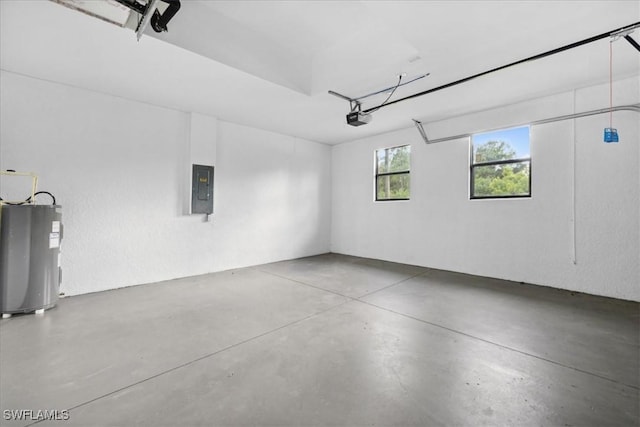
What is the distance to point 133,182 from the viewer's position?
12.6 feet

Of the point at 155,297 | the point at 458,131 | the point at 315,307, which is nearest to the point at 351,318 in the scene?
the point at 315,307

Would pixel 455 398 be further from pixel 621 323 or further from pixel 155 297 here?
pixel 155 297

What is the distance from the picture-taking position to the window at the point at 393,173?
544 cm

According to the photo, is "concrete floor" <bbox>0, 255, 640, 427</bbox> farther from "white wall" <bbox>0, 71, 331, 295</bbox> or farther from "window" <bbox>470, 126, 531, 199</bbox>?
"window" <bbox>470, 126, 531, 199</bbox>

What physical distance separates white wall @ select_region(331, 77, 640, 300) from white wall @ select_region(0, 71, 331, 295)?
114 inches

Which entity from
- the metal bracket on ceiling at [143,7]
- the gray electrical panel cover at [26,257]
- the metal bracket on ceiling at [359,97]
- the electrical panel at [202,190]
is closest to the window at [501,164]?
the metal bracket on ceiling at [359,97]

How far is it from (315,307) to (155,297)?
2.07 metres

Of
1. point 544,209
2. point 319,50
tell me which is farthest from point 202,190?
point 544,209

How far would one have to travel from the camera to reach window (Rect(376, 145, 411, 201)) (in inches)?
214

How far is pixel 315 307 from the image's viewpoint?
3.03m

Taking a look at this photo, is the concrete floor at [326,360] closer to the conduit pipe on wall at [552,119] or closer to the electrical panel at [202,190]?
the electrical panel at [202,190]

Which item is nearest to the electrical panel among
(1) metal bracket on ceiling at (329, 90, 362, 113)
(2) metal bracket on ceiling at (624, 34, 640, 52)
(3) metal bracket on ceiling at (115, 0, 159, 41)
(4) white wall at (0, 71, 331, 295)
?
(4) white wall at (0, 71, 331, 295)

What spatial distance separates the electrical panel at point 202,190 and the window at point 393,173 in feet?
11.5

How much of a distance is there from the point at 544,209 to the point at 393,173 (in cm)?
260
